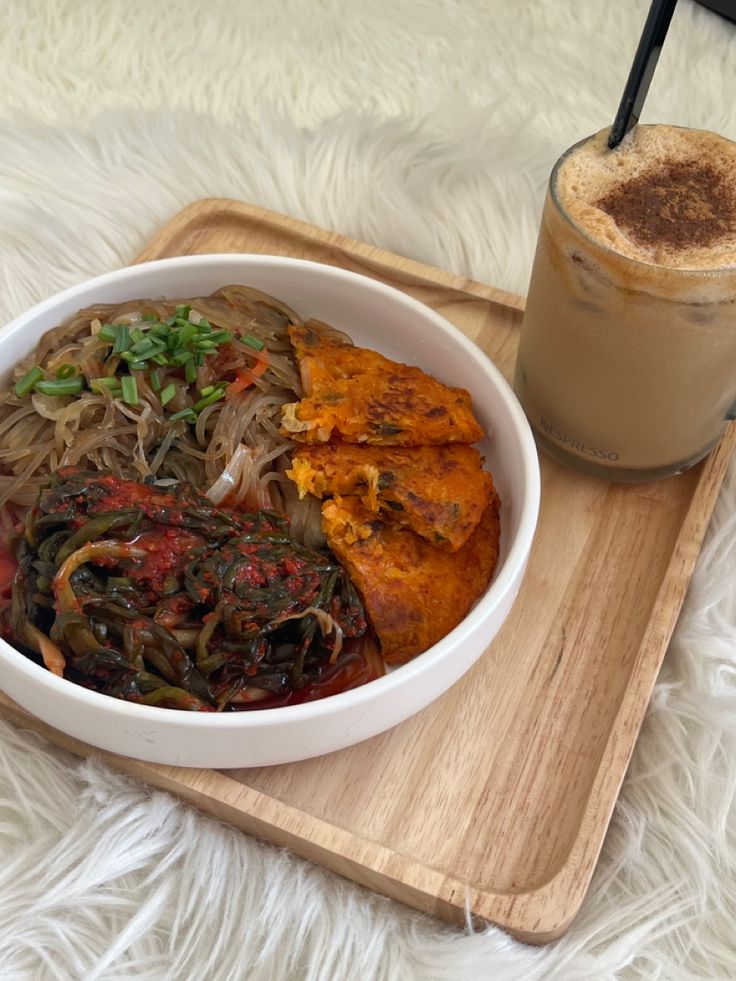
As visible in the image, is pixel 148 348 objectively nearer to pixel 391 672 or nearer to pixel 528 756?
pixel 391 672

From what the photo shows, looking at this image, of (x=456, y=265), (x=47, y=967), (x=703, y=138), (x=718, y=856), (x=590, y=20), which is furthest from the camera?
(x=590, y=20)

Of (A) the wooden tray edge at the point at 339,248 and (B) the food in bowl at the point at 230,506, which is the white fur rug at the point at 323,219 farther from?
(B) the food in bowl at the point at 230,506

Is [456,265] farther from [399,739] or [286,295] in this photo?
[399,739]

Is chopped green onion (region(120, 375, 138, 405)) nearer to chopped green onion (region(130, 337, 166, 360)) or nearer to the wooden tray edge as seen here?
chopped green onion (region(130, 337, 166, 360))

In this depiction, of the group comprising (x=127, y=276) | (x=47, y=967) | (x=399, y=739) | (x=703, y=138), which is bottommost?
(x=47, y=967)

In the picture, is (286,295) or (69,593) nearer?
(69,593)

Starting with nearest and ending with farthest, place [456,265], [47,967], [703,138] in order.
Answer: [47,967] < [703,138] < [456,265]

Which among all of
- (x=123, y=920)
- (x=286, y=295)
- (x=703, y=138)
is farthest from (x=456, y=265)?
(x=123, y=920)
